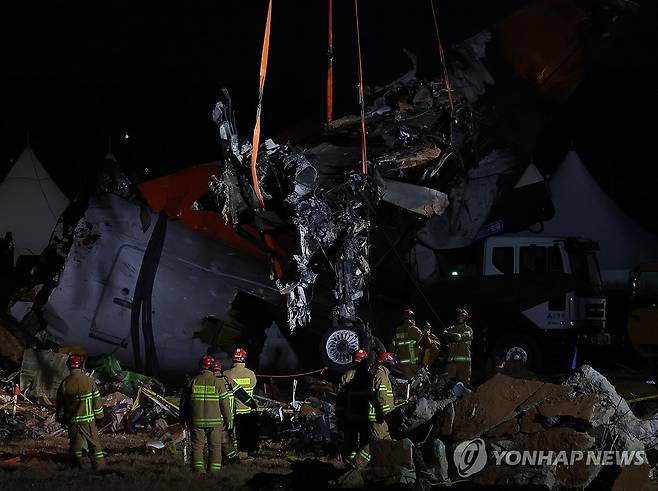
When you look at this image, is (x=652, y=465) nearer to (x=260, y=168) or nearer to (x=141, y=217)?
(x=260, y=168)

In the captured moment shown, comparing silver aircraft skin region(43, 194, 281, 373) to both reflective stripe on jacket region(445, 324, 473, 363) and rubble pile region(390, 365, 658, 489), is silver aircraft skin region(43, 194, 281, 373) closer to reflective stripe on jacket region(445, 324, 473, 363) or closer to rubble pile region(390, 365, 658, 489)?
reflective stripe on jacket region(445, 324, 473, 363)

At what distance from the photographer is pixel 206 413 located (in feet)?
25.9

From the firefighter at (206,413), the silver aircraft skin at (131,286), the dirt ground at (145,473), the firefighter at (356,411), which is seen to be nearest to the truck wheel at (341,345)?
the silver aircraft skin at (131,286)

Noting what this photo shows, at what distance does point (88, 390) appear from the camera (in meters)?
8.23

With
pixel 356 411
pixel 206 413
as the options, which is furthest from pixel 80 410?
pixel 356 411

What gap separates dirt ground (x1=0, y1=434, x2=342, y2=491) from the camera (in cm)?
742

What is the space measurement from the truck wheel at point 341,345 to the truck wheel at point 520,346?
10.2 feet

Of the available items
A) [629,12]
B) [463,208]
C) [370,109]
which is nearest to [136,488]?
[370,109]

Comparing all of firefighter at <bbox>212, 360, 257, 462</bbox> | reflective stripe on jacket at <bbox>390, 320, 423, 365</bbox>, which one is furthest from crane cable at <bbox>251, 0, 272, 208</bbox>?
firefighter at <bbox>212, 360, 257, 462</bbox>

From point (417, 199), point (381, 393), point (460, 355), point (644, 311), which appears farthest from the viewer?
point (644, 311)

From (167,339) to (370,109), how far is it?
487cm

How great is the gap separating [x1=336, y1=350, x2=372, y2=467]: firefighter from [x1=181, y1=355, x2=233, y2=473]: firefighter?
1.05 meters

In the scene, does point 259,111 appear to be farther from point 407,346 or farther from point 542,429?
point 542,429

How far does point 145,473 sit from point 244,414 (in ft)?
4.00
